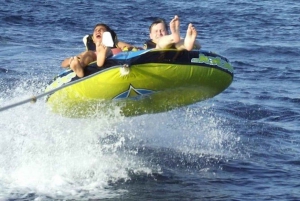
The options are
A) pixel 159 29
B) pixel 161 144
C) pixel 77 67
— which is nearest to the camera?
pixel 77 67

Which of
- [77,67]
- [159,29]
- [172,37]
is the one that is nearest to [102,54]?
[77,67]

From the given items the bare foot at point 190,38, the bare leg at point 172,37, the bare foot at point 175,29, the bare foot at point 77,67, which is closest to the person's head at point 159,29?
the bare leg at point 172,37

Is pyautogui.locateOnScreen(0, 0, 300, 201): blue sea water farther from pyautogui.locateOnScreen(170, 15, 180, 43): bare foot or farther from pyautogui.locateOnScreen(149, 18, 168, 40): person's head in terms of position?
pyautogui.locateOnScreen(170, 15, 180, 43): bare foot

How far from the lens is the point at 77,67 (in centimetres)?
927

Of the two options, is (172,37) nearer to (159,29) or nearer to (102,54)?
(159,29)

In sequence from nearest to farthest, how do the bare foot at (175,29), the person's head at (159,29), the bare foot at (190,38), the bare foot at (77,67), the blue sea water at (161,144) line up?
the bare foot at (190,38) < the bare foot at (175,29) < the bare foot at (77,67) < the person's head at (159,29) < the blue sea water at (161,144)

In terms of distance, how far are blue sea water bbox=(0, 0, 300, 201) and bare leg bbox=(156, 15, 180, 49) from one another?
1.25m

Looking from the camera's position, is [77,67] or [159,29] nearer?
[77,67]

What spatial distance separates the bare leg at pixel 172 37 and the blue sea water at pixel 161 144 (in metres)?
1.25

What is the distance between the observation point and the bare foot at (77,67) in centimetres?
924

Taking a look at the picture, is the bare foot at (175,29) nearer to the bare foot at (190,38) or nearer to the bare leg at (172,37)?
the bare leg at (172,37)

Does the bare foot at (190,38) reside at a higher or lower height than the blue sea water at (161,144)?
higher

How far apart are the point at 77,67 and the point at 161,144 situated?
3187 mm

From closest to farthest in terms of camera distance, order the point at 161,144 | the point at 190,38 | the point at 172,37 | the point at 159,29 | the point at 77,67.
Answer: the point at 190,38 < the point at 172,37 < the point at 77,67 < the point at 159,29 < the point at 161,144
